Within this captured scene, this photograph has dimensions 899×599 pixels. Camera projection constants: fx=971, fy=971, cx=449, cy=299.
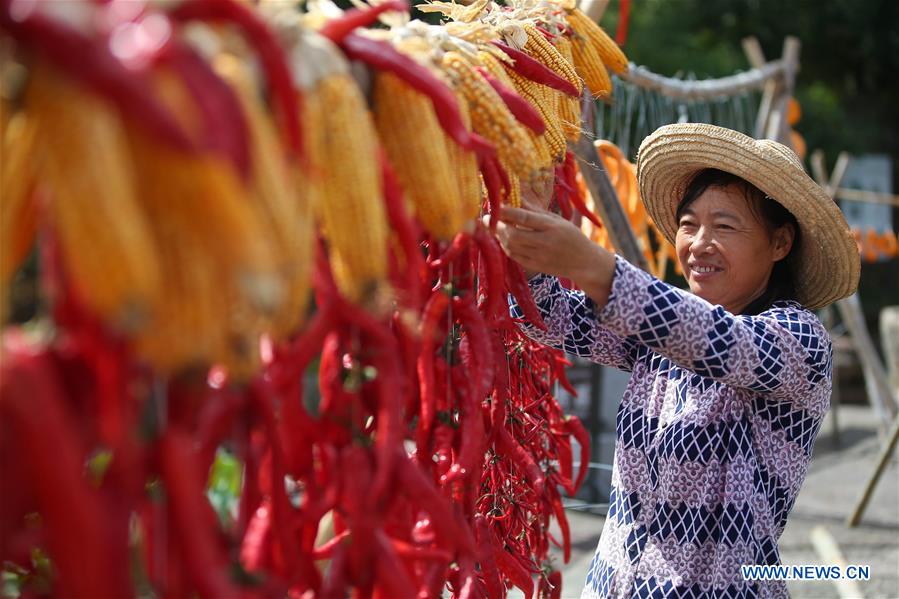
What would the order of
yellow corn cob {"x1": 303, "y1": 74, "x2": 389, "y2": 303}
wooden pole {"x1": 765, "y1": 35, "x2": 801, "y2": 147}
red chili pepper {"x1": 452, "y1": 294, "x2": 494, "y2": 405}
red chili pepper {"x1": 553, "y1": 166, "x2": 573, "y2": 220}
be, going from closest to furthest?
yellow corn cob {"x1": 303, "y1": 74, "x2": 389, "y2": 303}, red chili pepper {"x1": 452, "y1": 294, "x2": 494, "y2": 405}, red chili pepper {"x1": 553, "y1": 166, "x2": 573, "y2": 220}, wooden pole {"x1": 765, "y1": 35, "x2": 801, "y2": 147}

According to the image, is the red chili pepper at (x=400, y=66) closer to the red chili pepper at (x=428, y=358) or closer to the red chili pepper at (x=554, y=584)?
the red chili pepper at (x=428, y=358)

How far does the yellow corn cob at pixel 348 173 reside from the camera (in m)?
0.93

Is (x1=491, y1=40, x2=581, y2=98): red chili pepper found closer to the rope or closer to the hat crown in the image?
the hat crown

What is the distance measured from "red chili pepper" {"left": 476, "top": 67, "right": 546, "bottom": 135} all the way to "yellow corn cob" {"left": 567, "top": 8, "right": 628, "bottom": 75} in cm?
68

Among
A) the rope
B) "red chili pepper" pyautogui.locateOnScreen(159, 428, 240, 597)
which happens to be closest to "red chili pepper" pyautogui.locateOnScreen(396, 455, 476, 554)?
"red chili pepper" pyautogui.locateOnScreen(159, 428, 240, 597)

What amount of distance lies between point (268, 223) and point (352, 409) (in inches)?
12.0

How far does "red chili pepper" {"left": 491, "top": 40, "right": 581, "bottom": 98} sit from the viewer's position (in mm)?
1500

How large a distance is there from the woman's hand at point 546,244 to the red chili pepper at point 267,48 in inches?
21.1

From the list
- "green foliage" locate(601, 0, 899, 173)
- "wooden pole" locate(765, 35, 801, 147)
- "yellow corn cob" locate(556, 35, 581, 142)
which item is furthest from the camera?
"green foliage" locate(601, 0, 899, 173)

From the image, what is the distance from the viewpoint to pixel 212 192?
2.38ft

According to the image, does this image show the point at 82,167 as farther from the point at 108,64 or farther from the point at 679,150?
the point at 679,150

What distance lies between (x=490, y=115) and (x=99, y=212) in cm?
63

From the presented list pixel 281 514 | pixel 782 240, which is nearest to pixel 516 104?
pixel 281 514

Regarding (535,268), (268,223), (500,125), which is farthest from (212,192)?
(535,268)
